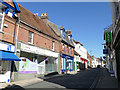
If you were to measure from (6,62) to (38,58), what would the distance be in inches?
278

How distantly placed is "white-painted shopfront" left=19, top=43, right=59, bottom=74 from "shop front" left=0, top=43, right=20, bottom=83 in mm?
1706

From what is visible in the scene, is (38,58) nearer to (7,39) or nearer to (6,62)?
Answer: (6,62)

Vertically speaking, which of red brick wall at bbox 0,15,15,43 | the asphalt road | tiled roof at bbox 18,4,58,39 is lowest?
the asphalt road

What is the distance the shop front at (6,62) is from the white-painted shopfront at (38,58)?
67.2 inches

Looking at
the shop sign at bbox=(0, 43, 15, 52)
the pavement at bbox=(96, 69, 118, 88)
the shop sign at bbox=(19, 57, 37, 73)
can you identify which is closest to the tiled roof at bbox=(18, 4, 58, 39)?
the shop sign at bbox=(0, 43, 15, 52)

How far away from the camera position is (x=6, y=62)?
1243 centimetres

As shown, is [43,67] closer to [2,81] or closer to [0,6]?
[2,81]

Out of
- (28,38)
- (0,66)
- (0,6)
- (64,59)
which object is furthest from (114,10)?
(64,59)

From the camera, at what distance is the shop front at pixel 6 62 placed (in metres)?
11.4

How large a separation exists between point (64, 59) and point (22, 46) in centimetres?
1336

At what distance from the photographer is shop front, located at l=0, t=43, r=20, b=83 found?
11375 millimetres

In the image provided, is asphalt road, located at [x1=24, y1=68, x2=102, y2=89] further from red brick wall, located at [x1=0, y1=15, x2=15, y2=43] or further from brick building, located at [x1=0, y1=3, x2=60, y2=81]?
red brick wall, located at [x1=0, y1=15, x2=15, y2=43]

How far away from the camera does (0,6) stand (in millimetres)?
12109

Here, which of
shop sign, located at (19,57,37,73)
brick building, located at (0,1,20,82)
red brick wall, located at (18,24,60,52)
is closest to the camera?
brick building, located at (0,1,20,82)
